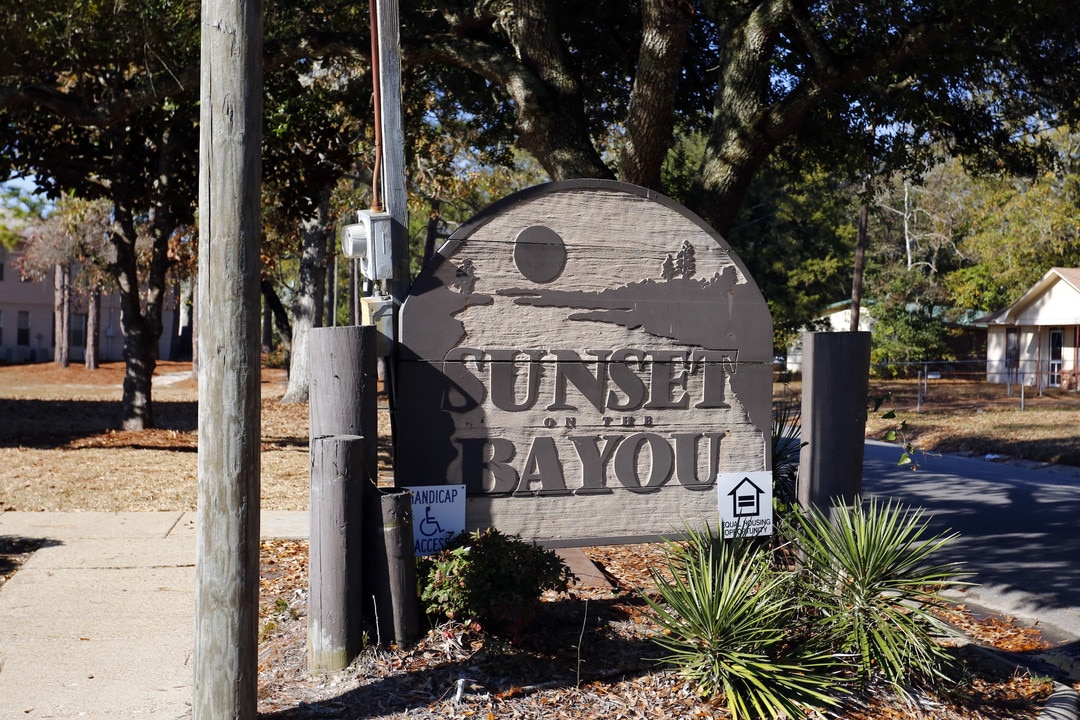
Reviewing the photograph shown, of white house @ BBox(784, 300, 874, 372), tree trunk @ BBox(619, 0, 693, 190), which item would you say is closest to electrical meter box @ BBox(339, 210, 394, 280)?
tree trunk @ BBox(619, 0, 693, 190)

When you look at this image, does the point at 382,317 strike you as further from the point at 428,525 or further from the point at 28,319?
the point at 28,319

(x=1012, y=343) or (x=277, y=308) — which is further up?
(x=277, y=308)

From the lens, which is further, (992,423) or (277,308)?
(277,308)

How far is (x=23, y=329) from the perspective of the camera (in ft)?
155

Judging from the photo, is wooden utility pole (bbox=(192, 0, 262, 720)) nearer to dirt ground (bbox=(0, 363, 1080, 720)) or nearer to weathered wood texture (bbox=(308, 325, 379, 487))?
dirt ground (bbox=(0, 363, 1080, 720))

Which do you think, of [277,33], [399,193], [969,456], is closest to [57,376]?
[277,33]

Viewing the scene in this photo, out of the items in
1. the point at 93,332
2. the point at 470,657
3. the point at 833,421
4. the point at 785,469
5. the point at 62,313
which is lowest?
the point at 470,657

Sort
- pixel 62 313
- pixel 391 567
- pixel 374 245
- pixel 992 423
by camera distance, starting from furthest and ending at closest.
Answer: pixel 62 313, pixel 992 423, pixel 374 245, pixel 391 567

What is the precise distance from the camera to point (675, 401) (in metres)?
5.73

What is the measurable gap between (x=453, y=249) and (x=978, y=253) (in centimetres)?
4163

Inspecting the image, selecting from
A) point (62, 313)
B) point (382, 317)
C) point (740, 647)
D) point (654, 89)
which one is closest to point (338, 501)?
point (382, 317)

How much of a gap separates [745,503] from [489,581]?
175 cm

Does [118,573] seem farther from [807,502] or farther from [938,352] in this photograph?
[938,352]

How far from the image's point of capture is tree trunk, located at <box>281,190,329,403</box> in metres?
22.8
